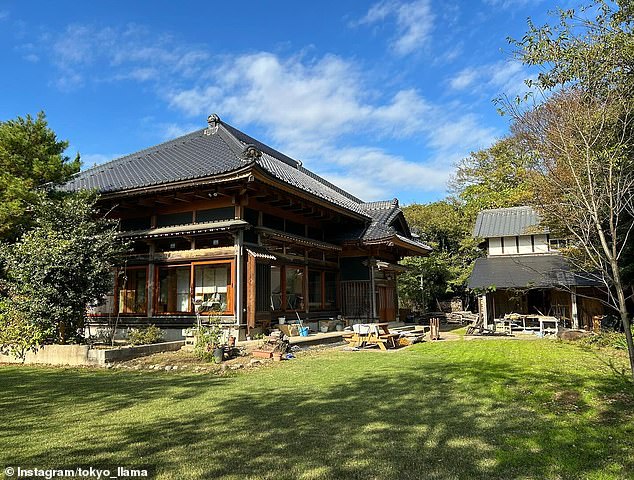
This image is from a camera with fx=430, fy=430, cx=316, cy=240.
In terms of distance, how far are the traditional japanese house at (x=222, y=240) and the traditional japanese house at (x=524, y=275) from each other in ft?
18.5

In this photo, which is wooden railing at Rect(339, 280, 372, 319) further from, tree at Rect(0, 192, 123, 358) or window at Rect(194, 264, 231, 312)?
tree at Rect(0, 192, 123, 358)

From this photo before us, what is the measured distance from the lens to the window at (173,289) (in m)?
13.2

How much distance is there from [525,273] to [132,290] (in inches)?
622

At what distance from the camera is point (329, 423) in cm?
458

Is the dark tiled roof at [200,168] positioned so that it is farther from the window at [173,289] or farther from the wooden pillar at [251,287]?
the window at [173,289]

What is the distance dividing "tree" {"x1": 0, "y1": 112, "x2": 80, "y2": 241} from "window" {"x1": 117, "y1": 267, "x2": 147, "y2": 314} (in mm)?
3535

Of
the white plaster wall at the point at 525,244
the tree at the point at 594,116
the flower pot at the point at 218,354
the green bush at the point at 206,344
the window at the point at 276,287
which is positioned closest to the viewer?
the tree at the point at 594,116

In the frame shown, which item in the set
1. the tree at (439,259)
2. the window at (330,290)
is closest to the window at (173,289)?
the window at (330,290)

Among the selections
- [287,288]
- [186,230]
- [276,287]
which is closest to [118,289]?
[186,230]

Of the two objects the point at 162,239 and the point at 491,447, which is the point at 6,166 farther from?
the point at 491,447

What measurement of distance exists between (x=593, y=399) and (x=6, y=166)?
1320 centimetres

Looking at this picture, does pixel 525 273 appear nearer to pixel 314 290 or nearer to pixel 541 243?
pixel 541 243

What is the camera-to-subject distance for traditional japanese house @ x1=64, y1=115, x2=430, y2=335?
1197 cm

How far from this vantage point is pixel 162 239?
13.4 meters
